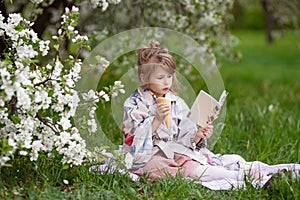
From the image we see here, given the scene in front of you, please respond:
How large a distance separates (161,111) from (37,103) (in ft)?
2.58

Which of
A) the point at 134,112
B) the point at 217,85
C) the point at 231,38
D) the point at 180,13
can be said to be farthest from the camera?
the point at 231,38

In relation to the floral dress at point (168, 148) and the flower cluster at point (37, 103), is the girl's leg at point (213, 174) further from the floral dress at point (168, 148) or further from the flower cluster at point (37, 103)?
the flower cluster at point (37, 103)

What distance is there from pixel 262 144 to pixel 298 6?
4.37m

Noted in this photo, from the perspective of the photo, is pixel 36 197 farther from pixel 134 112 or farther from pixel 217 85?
pixel 217 85

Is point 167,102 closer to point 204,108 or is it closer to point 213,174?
point 204,108

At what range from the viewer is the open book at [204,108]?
3.76 m

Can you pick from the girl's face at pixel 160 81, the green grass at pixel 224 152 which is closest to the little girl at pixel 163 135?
the girl's face at pixel 160 81

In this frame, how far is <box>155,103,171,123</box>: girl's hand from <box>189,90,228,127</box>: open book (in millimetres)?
219

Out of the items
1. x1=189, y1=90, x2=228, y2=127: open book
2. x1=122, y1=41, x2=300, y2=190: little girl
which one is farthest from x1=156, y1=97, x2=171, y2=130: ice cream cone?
x1=189, y1=90, x2=228, y2=127: open book

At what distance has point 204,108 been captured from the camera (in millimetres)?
3791

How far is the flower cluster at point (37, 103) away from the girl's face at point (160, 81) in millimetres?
378

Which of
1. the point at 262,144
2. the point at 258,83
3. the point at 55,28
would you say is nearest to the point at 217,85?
the point at 262,144

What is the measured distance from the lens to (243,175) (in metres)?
3.80

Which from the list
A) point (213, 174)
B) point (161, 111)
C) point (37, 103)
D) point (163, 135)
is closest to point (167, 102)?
point (161, 111)
